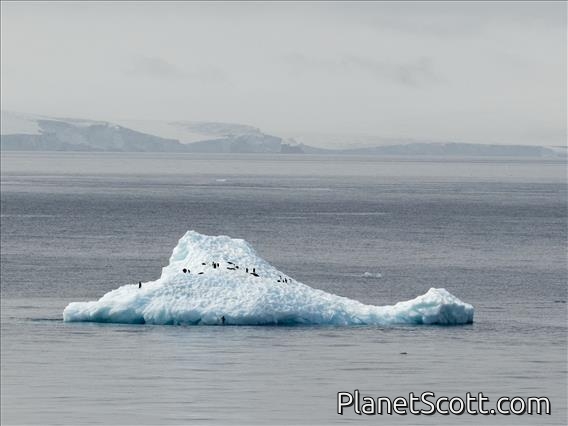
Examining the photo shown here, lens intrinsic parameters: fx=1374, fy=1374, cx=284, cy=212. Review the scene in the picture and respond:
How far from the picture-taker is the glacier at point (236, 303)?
48.2 m

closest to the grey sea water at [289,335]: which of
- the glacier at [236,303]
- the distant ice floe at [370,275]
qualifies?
the distant ice floe at [370,275]

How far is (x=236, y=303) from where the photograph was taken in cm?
4841

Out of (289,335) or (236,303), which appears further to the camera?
(236,303)

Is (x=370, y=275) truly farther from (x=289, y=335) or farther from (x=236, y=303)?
(x=289, y=335)

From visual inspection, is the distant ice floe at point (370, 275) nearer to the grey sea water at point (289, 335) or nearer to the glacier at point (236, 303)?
the grey sea water at point (289, 335)

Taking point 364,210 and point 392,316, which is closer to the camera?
point 392,316

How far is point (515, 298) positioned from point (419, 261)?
19148 mm

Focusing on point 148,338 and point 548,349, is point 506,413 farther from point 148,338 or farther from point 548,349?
point 148,338

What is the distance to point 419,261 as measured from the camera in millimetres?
80375

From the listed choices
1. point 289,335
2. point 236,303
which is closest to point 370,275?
point 236,303

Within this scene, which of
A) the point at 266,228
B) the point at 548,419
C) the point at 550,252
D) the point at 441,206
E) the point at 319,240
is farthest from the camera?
→ the point at 441,206

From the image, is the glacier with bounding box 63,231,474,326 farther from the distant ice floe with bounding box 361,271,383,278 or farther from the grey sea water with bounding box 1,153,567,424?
the distant ice floe with bounding box 361,271,383,278

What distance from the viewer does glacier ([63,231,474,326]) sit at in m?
48.2

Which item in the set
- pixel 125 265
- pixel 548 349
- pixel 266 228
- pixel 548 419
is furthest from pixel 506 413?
pixel 266 228
